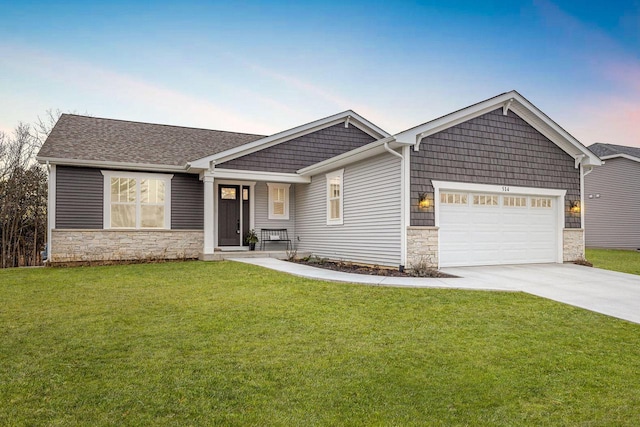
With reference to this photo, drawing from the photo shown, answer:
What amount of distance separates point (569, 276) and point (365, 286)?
516 cm

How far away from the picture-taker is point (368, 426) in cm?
285

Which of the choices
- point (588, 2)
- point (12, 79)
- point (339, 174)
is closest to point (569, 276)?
point (339, 174)

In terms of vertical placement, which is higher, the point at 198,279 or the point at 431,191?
the point at 431,191

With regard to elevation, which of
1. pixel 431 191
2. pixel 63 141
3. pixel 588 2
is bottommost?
pixel 431 191

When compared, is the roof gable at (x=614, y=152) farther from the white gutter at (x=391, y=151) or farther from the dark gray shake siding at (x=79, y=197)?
the dark gray shake siding at (x=79, y=197)

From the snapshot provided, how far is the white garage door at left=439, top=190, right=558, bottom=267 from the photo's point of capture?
10.7 metres

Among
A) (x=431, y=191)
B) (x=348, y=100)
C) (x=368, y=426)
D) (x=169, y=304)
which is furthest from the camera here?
(x=348, y=100)

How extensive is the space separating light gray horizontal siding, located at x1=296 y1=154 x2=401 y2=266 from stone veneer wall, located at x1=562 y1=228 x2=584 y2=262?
5.54 metres

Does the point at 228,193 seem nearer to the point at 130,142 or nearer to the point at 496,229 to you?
the point at 130,142

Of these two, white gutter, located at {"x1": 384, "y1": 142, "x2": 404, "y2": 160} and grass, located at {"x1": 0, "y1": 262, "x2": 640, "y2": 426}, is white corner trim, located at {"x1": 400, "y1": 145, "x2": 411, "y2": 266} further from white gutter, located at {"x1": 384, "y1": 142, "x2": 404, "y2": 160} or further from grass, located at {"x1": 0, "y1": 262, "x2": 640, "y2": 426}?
grass, located at {"x1": 0, "y1": 262, "x2": 640, "y2": 426}

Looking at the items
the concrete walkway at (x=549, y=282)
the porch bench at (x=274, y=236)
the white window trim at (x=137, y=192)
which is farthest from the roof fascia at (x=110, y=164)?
the concrete walkway at (x=549, y=282)

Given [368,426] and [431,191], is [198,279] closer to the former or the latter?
[431,191]

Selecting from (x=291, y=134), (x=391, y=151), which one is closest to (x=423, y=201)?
(x=391, y=151)

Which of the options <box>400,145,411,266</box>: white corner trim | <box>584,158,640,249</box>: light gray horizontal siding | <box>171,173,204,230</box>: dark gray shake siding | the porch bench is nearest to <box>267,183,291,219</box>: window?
the porch bench
